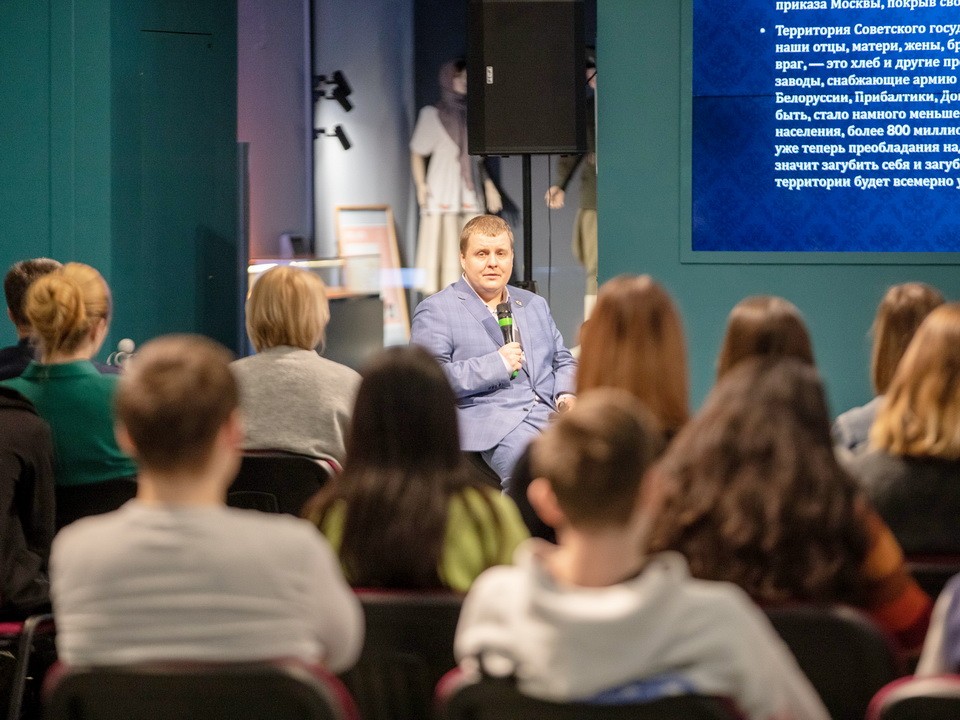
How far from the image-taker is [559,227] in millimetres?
10016

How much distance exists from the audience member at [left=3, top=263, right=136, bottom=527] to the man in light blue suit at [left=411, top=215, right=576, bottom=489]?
1.49 m

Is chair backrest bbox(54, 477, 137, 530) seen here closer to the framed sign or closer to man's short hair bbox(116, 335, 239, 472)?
man's short hair bbox(116, 335, 239, 472)

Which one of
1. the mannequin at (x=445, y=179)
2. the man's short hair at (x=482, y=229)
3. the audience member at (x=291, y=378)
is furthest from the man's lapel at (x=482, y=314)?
the mannequin at (x=445, y=179)

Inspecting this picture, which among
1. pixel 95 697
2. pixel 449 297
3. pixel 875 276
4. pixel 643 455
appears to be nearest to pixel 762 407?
pixel 643 455

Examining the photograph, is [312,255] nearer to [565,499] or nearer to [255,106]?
[255,106]

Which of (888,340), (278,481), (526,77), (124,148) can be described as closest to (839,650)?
(888,340)

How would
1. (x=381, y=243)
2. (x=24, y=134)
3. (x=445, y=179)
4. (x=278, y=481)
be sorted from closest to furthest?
(x=278, y=481), (x=24, y=134), (x=445, y=179), (x=381, y=243)

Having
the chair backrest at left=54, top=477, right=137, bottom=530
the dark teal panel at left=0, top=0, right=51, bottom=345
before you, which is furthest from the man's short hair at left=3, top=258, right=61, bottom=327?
the dark teal panel at left=0, top=0, right=51, bottom=345

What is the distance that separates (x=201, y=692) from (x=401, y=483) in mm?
638

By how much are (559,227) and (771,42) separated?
15.1 ft

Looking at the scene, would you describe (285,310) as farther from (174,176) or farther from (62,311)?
(174,176)

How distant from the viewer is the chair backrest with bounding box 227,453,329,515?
3.21m

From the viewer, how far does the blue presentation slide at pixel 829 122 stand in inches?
213

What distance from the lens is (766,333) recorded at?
287cm
